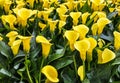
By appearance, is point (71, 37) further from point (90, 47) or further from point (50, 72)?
point (50, 72)

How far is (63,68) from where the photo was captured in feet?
5.14

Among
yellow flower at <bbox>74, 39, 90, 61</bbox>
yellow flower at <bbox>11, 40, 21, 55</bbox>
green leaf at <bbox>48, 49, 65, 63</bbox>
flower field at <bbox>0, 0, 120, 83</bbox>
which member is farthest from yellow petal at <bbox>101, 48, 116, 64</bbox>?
yellow flower at <bbox>11, 40, 21, 55</bbox>

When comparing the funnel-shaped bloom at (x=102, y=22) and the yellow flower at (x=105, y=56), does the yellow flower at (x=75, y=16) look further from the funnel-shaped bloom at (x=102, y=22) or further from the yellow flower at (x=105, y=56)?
the yellow flower at (x=105, y=56)

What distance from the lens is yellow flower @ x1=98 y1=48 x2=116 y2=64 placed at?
1.50m

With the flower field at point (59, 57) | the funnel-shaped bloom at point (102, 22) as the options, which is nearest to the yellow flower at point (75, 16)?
the flower field at point (59, 57)

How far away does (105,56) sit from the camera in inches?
59.8

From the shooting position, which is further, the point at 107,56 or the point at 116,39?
the point at 116,39

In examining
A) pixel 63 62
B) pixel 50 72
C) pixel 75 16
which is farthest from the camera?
pixel 75 16

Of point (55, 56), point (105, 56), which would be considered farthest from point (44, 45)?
point (105, 56)

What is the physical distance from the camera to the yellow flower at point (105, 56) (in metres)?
1.50

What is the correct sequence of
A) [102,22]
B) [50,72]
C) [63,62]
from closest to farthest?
1. [50,72]
2. [63,62]
3. [102,22]

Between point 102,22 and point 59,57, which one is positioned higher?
point 102,22

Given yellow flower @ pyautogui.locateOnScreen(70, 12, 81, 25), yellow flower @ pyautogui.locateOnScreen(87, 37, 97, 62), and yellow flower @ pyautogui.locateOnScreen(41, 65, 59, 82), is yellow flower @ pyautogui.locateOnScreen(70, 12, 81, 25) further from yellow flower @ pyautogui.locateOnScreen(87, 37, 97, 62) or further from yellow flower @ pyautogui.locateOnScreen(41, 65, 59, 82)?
yellow flower @ pyautogui.locateOnScreen(41, 65, 59, 82)

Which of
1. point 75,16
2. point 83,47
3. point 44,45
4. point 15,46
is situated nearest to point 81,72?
point 83,47
